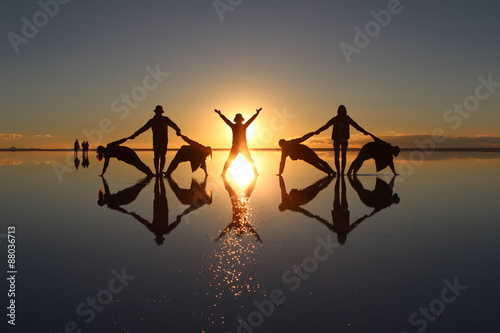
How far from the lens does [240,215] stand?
10.3 metres

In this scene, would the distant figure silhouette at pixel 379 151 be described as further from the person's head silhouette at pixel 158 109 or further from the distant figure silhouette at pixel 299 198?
the person's head silhouette at pixel 158 109

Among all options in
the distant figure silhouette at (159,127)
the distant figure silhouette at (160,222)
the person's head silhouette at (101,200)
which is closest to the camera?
the distant figure silhouette at (160,222)

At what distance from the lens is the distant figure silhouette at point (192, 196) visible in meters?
11.7

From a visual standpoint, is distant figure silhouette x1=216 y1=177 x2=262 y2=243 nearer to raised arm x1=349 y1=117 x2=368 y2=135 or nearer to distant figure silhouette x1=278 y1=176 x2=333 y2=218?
distant figure silhouette x1=278 y1=176 x2=333 y2=218

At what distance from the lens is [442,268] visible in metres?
5.98

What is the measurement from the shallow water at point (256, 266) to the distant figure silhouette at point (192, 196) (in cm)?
18

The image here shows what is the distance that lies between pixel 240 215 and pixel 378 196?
17.8 ft

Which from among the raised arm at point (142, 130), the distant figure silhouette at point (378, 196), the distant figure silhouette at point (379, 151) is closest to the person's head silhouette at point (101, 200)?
the raised arm at point (142, 130)

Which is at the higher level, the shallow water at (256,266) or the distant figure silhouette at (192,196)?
the distant figure silhouette at (192,196)

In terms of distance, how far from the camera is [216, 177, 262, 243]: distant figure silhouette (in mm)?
8508

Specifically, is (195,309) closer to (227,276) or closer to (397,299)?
(227,276)

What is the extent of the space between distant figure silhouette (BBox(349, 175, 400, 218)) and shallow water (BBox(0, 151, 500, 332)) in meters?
0.19

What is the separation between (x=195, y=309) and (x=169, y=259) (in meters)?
2.05

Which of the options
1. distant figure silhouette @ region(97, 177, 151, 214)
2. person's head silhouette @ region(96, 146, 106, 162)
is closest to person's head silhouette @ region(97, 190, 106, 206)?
distant figure silhouette @ region(97, 177, 151, 214)
